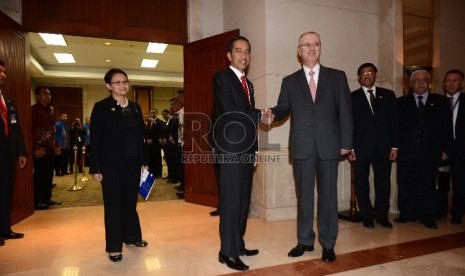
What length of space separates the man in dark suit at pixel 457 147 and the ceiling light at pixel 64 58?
1052 cm

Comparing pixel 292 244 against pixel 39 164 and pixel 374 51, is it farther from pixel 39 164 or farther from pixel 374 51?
pixel 39 164

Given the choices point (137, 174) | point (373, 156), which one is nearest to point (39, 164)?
point (137, 174)

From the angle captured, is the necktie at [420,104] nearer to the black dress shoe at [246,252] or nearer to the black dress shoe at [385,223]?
the black dress shoe at [385,223]

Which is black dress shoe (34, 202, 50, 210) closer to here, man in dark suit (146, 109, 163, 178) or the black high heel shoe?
the black high heel shoe

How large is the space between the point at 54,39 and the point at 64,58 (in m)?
2.63

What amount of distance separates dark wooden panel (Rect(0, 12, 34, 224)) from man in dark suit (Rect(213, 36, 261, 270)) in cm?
293

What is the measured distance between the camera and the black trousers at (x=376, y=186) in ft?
11.8

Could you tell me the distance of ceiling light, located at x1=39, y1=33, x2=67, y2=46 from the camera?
8102mm

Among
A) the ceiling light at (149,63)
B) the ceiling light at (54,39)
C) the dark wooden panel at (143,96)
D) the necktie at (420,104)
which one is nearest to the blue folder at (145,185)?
the necktie at (420,104)

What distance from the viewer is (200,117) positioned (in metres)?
4.83

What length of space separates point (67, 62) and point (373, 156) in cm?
1137

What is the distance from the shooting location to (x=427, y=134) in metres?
3.58

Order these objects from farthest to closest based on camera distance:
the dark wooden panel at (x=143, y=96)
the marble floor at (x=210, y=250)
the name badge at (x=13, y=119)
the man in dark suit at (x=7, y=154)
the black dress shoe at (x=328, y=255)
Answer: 1. the dark wooden panel at (x=143, y=96)
2. the name badge at (x=13, y=119)
3. the man in dark suit at (x=7, y=154)
4. the black dress shoe at (x=328, y=255)
5. the marble floor at (x=210, y=250)

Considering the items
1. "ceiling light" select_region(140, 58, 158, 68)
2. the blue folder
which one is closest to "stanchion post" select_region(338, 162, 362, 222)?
the blue folder
